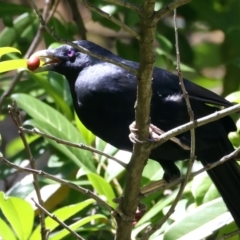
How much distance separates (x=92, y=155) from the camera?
256 centimetres

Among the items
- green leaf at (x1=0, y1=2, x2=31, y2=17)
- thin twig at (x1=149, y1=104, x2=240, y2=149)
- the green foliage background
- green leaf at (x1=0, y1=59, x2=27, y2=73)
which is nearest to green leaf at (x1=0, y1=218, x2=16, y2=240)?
the green foliage background

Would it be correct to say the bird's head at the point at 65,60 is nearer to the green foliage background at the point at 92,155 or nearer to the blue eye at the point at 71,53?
the blue eye at the point at 71,53

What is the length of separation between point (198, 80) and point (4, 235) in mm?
1766

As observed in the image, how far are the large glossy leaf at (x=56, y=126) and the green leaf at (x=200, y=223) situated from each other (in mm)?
472

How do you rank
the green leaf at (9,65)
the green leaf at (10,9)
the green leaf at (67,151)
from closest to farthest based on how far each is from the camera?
the green leaf at (9,65) < the green leaf at (67,151) < the green leaf at (10,9)

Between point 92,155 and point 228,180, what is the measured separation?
0.55 meters

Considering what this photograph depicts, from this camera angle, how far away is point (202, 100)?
7.39 ft

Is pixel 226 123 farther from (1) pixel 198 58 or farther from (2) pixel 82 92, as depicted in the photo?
(1) pixel 198 58

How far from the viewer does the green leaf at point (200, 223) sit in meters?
2.05

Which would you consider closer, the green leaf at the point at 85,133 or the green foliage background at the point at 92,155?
the green foliage background at the point at 92,155

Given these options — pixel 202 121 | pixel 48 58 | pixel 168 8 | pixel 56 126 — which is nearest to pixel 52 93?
pixel 48 58

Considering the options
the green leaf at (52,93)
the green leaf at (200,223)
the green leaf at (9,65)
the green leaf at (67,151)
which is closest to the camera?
the green leaf at (9,65)

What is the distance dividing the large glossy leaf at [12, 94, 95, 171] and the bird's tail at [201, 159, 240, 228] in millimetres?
474

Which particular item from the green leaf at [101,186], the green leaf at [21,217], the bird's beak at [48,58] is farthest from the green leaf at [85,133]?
the green leaf at [21,217]
